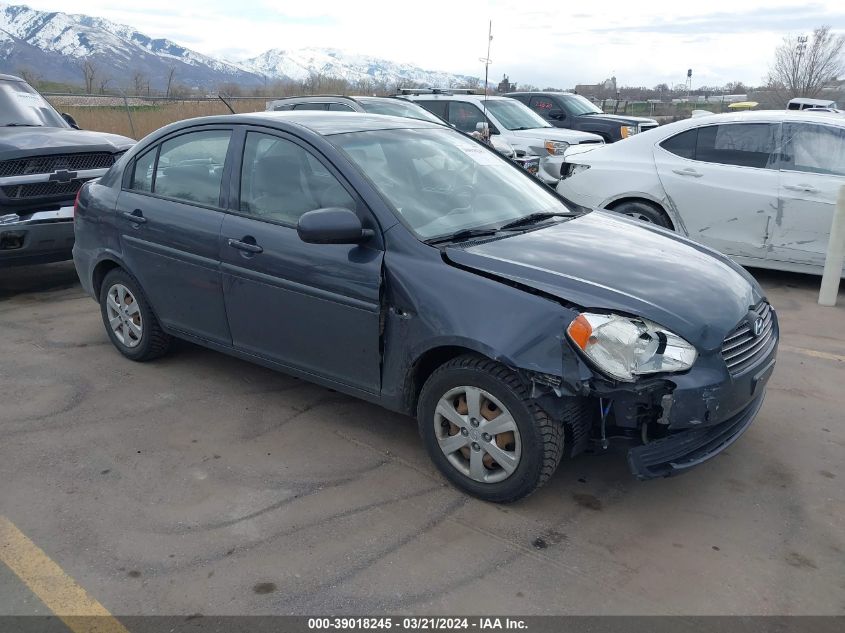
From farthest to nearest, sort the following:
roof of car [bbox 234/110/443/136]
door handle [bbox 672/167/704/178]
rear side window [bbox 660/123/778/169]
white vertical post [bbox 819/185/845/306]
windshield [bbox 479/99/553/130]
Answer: windshield [bbox 479/99/553/130]
door handle [bbox 672/167/704/178]
rear side window [bbox 660/123/778/169]
white vertical post [bbox 819/185/845/306]
roof of car [bbox 234/110/443/136]

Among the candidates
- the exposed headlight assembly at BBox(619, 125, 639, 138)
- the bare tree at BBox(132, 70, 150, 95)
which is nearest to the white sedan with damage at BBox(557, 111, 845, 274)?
the exposed headlight assembly at BBox(619, 125, 639, 138)

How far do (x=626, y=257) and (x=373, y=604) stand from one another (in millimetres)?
2019

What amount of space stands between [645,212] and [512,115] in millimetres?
6530

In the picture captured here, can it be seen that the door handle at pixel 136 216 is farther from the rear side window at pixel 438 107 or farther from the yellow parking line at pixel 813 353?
the rear side window at pixel 438 107

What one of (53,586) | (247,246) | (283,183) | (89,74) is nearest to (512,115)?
(283,183)

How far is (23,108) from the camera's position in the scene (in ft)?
26.5

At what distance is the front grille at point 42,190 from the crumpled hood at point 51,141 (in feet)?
0.92

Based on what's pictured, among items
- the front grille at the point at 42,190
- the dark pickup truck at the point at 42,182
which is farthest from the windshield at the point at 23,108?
the front grille at the point at 42,190

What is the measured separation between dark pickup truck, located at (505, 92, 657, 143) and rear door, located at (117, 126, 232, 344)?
446 inches

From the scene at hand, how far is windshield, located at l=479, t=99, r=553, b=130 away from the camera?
13168 mm

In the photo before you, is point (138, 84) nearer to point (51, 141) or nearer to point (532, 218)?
point (51, 141)

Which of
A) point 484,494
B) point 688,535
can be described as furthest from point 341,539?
point 688,535

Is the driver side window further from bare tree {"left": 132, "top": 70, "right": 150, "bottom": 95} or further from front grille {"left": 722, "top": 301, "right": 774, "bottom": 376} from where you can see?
bare tree {"left": 132, "top": 70, "right": 150, "bottom": 95}

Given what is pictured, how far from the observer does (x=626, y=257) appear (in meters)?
3.71
